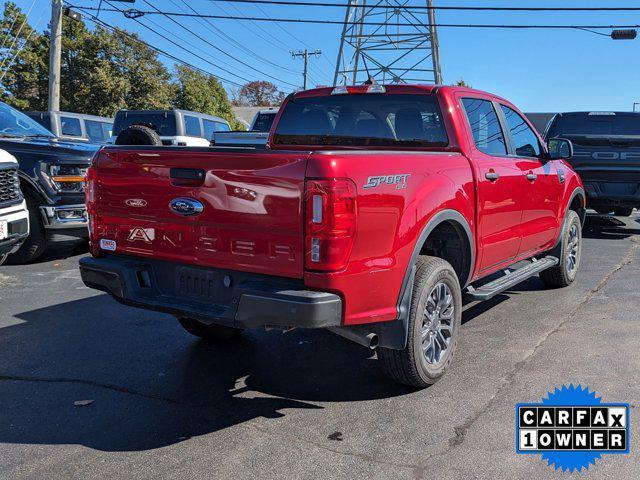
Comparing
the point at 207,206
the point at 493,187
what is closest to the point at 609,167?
the point at 493,187

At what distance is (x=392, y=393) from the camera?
381 cm

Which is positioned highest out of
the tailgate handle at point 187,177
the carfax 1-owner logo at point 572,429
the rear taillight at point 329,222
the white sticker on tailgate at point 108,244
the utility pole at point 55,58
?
the utility pole at point 55,58

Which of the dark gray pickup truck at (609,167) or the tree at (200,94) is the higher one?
the tree at (200,94)

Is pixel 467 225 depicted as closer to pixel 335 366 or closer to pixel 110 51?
pixel 335 366

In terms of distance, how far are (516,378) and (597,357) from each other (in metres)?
0.82

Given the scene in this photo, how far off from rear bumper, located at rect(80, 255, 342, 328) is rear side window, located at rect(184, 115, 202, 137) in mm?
10733

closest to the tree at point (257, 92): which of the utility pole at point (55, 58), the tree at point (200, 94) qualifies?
the tree at point (200, 94)

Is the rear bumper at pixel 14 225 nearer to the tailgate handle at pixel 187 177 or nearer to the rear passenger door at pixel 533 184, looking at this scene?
the tailgate handle at pixel 187 177

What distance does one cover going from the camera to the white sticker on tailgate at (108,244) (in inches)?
152

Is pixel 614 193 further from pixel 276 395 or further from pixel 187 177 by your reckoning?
pixel 187 177

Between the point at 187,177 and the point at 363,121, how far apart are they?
1879 mm

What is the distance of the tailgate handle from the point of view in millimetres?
3354

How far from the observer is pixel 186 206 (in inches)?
135

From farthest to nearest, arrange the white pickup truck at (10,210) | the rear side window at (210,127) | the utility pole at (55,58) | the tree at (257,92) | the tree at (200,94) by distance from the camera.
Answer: the tree at (257,92) → the tree at (200,94) → the utility pole at (55,58) → the rear side window at (210,127) → the white pickup truck at (10,210)
